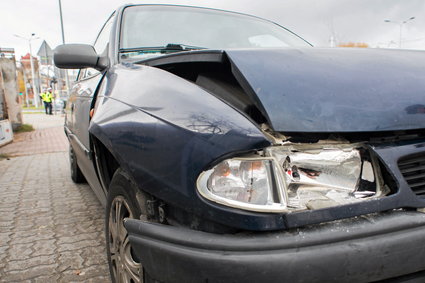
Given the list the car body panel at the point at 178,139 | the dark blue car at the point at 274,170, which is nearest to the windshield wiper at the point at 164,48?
the dark blue car at the point at 274,170

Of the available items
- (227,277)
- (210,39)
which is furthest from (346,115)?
(210,39)

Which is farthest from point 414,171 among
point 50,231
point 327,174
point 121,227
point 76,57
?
point 50,231

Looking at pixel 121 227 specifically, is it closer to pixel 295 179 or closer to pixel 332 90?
pixel 295 179

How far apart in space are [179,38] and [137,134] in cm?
138

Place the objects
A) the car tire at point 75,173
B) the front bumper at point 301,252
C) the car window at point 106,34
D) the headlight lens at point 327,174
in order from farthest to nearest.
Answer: the car tire at point 75,173 < the car window at point 106,34 < the headlight lens at point 327,174 < the front bumper at point 301,252

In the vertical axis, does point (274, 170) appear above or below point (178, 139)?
below

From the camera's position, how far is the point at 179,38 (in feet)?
7.71

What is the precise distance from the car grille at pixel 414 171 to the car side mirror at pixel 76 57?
1779mm

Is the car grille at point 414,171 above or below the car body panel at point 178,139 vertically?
below

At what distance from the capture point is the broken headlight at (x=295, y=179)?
1.03 meters

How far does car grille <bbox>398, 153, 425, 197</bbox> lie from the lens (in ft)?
3.78

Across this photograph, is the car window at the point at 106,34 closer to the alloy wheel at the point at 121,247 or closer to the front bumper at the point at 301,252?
the alloy wheel at the point at 121,247

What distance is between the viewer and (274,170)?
1.06m

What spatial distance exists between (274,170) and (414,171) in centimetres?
54
